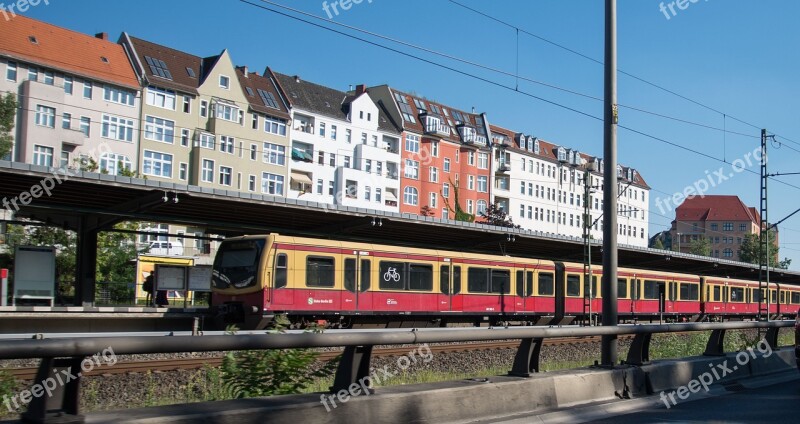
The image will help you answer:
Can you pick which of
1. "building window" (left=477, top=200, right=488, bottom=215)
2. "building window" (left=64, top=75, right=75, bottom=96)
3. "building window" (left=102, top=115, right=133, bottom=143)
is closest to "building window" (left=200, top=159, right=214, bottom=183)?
"building window" (left=102, top=115, right=133, bottom=143)

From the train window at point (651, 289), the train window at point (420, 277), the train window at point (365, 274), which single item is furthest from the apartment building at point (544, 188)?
the train window at point (365, 274)

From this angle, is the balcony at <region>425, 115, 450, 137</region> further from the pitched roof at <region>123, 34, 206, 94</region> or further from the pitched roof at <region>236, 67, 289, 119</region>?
the pitched roof at <region>123, 34, 206, 94</region>

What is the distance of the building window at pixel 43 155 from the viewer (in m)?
51.8

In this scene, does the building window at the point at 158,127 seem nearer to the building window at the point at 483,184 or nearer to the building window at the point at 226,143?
the building window at the point at 226,143

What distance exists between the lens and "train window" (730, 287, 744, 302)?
4833 cm

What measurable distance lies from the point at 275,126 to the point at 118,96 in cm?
1381

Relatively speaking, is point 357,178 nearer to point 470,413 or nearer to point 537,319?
point 537,319

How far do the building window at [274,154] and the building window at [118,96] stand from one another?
11.8m

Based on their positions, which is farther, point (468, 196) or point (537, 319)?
point (468, 196)

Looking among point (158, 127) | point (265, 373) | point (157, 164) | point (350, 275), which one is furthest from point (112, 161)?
point (265, 373)

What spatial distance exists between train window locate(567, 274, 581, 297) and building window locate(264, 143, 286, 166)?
36.8m

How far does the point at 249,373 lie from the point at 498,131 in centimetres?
8870

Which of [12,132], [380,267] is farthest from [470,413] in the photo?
[12,132]

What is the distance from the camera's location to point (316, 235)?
31938 mm
